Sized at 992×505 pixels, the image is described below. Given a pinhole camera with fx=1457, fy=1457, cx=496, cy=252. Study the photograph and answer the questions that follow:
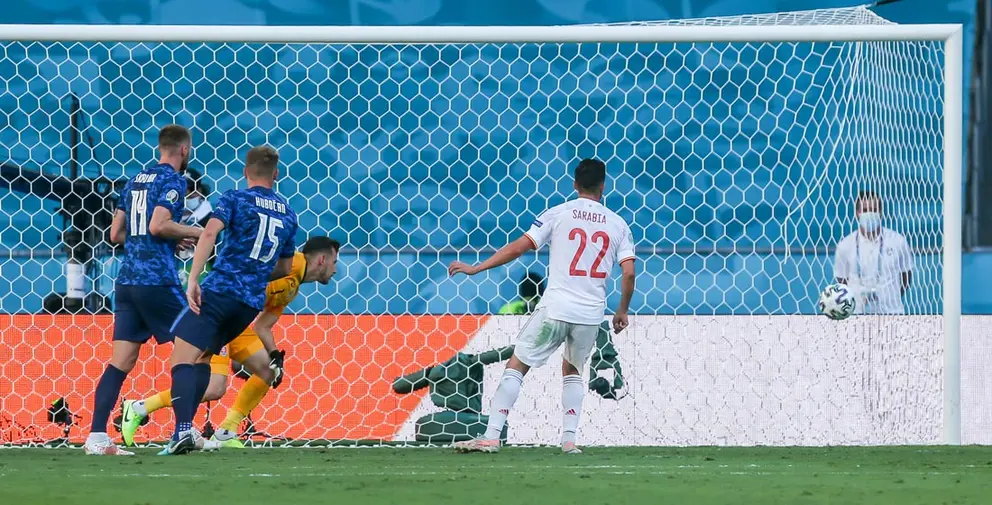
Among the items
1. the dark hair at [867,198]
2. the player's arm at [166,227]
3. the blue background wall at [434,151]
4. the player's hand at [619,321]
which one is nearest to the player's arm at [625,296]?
the player's hand at [619,321]

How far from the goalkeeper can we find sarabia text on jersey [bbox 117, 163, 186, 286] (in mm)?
613

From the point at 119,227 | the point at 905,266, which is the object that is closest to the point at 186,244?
the point at 119,227

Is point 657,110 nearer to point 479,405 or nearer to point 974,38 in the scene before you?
point 974,38

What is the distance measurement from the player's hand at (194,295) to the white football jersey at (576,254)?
140 centimetres

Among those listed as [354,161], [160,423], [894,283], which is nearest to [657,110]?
[354,161]

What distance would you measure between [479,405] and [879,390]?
2.02m

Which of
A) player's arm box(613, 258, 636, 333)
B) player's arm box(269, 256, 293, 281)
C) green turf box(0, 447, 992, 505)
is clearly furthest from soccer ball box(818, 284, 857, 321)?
player's arm box(269, 256, 293, 281)

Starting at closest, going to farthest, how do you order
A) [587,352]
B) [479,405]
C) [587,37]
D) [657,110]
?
[587,352], [587,37], [479,405], [657,110]

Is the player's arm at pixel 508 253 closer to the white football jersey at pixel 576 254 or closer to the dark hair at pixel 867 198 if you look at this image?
the white football jersey at pixel 576 254

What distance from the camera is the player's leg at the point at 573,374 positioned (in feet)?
20.0

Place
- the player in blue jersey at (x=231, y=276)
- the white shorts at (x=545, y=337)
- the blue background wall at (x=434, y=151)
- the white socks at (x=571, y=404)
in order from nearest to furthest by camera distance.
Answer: the player in blue jersey at (x=231, y=276) < the white shorts at (x=545, y=337) < the white socks at (x=571, y=404) < the blue background wall at (x=434, y=151)

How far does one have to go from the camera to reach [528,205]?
1008 cm

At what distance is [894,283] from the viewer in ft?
24.6

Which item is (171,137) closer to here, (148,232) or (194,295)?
(148,232)
